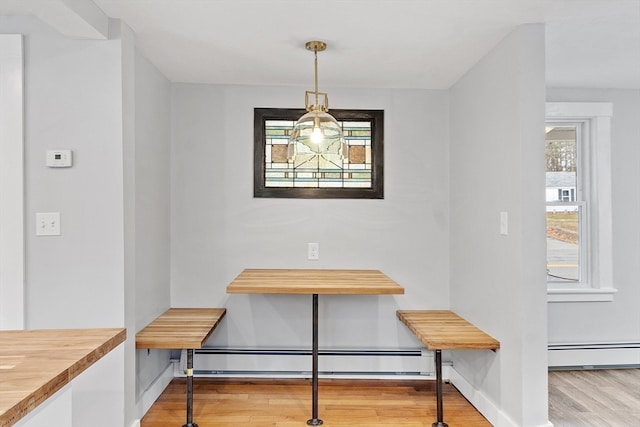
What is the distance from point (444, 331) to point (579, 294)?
5.16ft

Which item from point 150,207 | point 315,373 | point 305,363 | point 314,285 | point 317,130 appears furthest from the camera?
point 305,363

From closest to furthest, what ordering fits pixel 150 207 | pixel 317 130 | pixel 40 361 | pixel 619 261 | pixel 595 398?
pixel 40 361, pixel 317 130, pixel 150 207, pixel 595 398, pixel 619 261

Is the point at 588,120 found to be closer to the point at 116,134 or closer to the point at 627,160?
the point at 627,160

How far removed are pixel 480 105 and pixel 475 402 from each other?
6.51 feet

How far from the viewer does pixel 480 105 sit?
3.16 m

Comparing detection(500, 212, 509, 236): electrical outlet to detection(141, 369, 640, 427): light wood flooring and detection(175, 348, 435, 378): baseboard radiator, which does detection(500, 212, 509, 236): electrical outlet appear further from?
detection(175, 348, 435, 378): baseboard radiator

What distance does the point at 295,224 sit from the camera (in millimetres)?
3760

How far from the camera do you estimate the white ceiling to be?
2.36m

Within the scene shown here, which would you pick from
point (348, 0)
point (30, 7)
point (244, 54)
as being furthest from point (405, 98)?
point (30, 7)

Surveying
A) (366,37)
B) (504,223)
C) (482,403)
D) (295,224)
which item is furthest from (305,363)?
(366,37)

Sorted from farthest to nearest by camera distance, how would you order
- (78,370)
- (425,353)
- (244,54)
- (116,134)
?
(425,353) < (244,54) < (116,134) < (78,370)

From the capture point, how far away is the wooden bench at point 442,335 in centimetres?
281

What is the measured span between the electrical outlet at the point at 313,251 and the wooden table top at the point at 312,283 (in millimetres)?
229

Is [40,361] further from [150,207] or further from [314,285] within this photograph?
[150,207]
